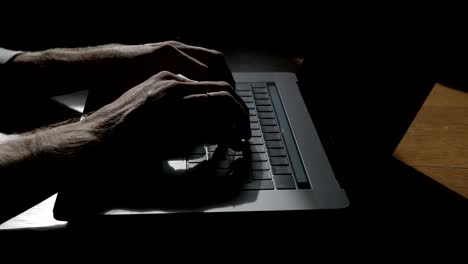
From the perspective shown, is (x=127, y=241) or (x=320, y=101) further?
(x=320, y=101)

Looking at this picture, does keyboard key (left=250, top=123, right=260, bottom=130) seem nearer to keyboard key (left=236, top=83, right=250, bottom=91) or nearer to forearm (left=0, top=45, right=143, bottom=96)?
keyboard key (left=236, top=83, right=250, bottom=91)

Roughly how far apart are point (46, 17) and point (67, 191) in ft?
3.03

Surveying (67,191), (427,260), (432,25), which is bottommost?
Answer: (427,260)

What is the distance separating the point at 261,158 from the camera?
0.59 metres

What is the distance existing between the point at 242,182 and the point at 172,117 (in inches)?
6.4

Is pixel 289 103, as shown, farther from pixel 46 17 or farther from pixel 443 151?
pixel 46 17

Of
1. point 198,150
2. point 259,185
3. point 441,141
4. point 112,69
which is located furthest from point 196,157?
point 441,141

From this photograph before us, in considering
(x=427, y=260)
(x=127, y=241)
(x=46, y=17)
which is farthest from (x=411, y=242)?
(x=46, y=17)

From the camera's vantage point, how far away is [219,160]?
0.57m

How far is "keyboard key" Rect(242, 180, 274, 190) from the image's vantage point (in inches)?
20.5

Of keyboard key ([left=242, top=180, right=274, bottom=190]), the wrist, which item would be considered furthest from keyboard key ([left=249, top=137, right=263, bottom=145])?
the wrist

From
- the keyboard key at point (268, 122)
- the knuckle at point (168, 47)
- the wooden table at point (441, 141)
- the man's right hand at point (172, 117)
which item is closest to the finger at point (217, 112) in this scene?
the man's right hand at point (172, 117)

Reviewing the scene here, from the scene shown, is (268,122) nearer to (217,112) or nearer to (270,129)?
(270,129)

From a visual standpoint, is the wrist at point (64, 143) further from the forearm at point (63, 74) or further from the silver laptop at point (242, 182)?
the forearm at point (63, 74)
